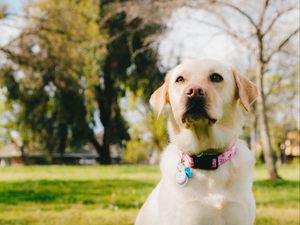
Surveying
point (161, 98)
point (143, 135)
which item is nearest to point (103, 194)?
point (161, 98)

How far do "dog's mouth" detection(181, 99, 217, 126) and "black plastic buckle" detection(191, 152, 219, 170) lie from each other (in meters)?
0.27

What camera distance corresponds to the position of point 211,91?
4320mm

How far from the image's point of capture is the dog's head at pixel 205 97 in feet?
13.9

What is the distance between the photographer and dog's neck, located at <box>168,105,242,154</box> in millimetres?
4445

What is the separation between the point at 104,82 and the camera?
37.2m

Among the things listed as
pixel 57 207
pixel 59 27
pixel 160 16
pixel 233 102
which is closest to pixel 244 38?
pixel 160 16

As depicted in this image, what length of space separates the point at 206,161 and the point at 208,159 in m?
0.02

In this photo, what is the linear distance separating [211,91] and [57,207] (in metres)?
5.52

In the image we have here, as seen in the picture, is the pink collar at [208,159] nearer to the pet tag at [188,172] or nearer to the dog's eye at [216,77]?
the pet tag at [188,172]

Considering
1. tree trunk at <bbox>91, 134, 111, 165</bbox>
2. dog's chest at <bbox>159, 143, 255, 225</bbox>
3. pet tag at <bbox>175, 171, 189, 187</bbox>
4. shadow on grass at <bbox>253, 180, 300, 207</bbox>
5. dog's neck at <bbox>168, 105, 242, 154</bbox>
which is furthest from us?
tree trunk at <bbox>91, 134, 111, 165</bbox>

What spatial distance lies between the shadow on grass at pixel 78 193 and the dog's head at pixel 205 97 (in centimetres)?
481

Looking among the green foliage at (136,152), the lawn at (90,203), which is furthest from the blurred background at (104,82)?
the green foliage at (136,152)

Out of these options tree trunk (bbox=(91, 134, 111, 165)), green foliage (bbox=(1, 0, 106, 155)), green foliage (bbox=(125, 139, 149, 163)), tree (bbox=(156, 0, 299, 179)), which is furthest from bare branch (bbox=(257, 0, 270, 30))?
green foliage (bbox=(125, 139, 149, 163))

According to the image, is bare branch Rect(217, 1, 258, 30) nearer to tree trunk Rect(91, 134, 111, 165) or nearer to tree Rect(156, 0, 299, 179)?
tree Rect(156, 0, 299, 179)
